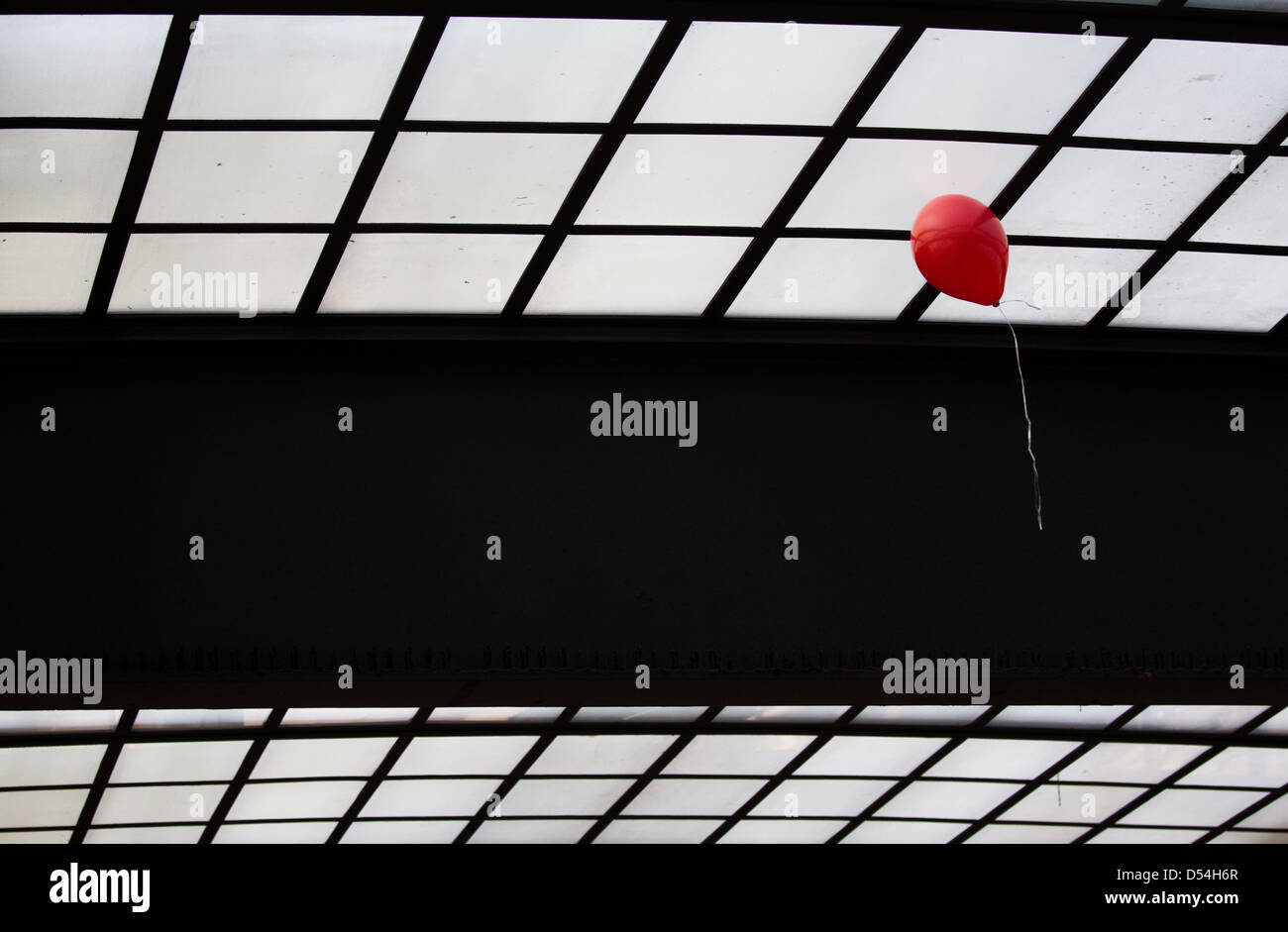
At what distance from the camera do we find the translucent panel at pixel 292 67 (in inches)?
530

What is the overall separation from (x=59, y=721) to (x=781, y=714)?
29.4ft

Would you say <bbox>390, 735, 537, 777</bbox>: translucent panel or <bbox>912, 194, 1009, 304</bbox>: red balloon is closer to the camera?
<bbox>912, 194, 1009, 304</bbox>: red balloon

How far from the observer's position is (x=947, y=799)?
24672 mm

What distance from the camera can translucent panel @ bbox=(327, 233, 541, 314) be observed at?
1593 cm

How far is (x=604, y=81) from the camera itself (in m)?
14.3

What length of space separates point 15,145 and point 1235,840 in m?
21.4

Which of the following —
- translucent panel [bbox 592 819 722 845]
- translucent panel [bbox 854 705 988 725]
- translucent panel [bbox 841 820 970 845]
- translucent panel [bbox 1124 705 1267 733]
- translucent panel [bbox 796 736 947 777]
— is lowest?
translucent panel [bbox 841 820 970 845]

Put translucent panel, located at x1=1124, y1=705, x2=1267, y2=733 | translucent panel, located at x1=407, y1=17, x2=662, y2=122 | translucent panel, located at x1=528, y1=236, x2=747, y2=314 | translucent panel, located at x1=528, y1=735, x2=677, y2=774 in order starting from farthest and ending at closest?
1. translucent panel, located at x1=1124, y1=705, x2=1267, y2=733
2. translucent panel, located at x1=528, y1=735, x2=677, y2=774
3. translucent panel, located at x1=528, y1=236, x2=747, y2=314
4. translucent panel, located at x1=407, y1=17, x2=662, y2=122

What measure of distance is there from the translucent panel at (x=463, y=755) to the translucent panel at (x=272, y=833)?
2129 millimetres

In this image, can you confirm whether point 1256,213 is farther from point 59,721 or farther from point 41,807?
point 41,807

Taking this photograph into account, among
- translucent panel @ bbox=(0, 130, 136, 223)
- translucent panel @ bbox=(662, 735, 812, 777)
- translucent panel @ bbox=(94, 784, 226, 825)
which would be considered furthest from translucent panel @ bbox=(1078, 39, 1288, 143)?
translucent panel @ bbox=(94, 784, 226, 825)

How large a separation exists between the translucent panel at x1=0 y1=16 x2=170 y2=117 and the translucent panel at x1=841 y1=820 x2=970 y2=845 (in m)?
16.0

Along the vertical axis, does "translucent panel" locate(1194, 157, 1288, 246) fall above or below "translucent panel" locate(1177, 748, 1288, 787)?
above

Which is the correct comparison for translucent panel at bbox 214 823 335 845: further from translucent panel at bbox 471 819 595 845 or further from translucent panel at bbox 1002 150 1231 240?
translucent panel at bbox 1002 150 1231 240
